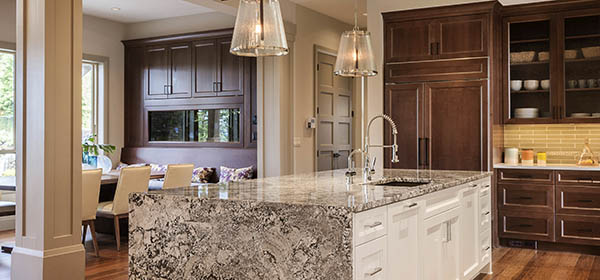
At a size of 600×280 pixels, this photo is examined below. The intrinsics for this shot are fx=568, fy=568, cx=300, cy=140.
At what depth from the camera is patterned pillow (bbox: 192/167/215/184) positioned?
7.50m

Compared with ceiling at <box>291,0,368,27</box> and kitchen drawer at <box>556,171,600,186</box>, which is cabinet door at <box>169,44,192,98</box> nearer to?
ceiling at <box>291,0,368,27</box>

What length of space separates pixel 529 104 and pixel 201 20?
14.5 feet

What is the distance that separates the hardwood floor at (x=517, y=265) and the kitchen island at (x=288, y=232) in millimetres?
1557

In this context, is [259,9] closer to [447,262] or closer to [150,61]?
[447,262]

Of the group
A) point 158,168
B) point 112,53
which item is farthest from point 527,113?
point 112,53

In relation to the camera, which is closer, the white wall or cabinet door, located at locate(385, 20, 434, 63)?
cabinet door, located at locate(385, 20, 434, 63)

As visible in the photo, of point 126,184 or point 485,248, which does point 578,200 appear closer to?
point 485,248

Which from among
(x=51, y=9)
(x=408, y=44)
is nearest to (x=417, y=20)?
(x=408, y=44)

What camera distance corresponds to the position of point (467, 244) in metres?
3.99

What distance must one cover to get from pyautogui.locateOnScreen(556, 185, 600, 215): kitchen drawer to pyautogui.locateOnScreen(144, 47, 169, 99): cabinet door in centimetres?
532

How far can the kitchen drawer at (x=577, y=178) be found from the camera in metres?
5.31

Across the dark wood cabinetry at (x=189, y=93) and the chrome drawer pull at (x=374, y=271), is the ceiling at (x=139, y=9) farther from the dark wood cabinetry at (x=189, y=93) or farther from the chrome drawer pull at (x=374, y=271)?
the chrome drawer pull at (x=374, y=271)

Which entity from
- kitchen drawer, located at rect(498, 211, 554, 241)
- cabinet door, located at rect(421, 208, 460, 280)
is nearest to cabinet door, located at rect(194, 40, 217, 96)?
kitchen drawer, located at rect(498, 211, 554, 241)

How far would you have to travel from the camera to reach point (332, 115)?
813cm
